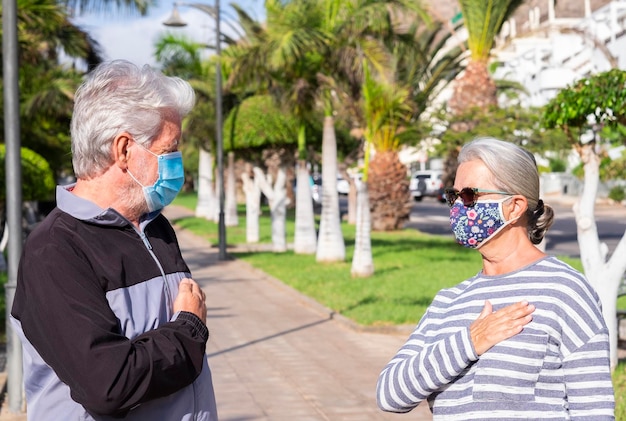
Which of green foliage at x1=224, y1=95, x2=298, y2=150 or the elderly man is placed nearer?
the elderly man

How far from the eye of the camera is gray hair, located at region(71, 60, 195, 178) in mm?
2783

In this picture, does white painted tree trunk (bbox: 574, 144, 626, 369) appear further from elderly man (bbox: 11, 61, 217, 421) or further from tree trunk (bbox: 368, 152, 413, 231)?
tree trunk (bbox: 368, 152, 413, 231)

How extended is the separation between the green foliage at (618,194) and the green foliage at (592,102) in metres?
37.1

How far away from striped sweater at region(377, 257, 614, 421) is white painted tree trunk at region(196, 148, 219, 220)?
3797cm

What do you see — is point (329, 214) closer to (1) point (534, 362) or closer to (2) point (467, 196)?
(2) point (467, 196)

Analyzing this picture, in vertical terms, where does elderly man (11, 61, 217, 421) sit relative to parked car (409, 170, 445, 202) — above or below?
above

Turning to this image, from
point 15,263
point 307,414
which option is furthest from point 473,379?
point 15,263

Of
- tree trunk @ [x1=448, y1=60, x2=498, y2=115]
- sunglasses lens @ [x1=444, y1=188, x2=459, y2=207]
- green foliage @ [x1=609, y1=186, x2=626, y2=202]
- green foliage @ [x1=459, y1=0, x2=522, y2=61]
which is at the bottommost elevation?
green foliage @ [x1=609, y1=186, x2=626, y2=202]

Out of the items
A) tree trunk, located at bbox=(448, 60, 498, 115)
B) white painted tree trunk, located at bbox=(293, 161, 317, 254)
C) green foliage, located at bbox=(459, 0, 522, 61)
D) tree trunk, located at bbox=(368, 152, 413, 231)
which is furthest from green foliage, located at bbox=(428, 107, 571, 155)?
tree trunk, located at bbox=(368, 152, 413, 231)

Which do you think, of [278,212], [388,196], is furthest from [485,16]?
[388,196]

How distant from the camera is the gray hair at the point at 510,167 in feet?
10.3

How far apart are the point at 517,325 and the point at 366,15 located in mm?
17682

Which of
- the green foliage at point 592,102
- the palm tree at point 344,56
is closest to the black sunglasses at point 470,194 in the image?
the green foliage at point 592,102

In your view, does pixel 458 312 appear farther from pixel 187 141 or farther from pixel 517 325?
pixel 187 141
